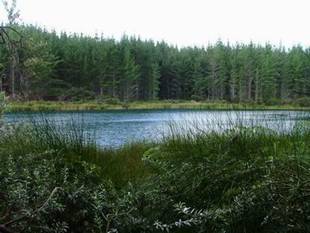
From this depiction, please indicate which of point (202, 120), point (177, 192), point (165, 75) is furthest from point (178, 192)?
point (165, 75)

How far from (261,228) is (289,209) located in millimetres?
282

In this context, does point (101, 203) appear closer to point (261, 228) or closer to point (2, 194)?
point (2, 194)

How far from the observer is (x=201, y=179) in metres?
4.00

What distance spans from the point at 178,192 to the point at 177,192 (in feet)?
0.04

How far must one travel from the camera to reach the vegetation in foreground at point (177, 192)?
3.52 m

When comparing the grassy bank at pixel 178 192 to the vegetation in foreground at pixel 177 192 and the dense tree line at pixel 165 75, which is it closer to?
the vegetation in foreground at pixel 177 192

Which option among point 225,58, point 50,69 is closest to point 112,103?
point 50,69

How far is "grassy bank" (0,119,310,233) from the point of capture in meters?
3.52

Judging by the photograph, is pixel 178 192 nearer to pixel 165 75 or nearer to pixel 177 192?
pixel 177 192

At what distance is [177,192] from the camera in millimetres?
4023

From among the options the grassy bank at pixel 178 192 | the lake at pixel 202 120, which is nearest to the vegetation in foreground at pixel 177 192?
the grassy bank at pixel 178 192

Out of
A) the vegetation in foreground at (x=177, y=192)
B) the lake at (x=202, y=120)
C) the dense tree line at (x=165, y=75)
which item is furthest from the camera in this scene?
the dense tree line at (x=165, y=75)

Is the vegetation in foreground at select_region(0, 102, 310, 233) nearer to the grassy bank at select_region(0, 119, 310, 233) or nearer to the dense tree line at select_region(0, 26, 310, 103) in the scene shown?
the grassy bank at select_region(0, 119, 310, 233)

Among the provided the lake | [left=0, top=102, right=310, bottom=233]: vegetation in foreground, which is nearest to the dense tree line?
the lake
